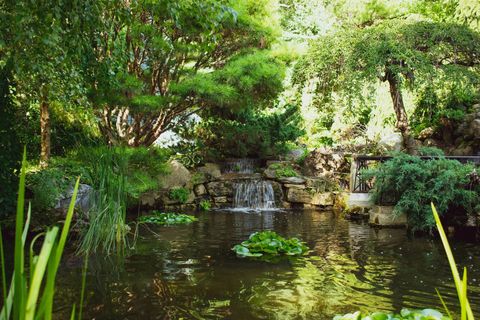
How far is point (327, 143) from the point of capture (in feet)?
50.8

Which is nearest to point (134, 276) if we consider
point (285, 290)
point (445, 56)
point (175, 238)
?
point (285, 290)

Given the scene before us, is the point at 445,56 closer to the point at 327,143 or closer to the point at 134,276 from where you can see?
the point at 327,143

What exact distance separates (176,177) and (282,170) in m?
2.93

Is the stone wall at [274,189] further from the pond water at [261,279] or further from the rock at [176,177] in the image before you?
the pond water at [261,279]

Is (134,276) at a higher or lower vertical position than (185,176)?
lower

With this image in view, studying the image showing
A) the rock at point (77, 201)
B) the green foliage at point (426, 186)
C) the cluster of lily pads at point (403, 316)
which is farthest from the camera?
the green foliage at point (426, 186)

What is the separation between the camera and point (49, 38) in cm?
363

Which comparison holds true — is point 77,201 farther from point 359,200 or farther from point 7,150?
point 359,200

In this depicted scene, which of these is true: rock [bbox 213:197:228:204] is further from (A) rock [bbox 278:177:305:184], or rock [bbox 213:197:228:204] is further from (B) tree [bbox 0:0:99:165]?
(B) tree [bbox 0:0:99:165]

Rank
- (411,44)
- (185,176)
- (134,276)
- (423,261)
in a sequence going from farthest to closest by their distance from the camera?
(185,176), (411,44), (423,261), (134,276)

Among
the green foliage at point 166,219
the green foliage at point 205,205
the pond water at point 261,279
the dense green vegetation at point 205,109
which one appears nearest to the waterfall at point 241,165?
the dense green vegetation at point 205,109

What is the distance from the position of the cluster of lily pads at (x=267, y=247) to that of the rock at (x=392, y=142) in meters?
7.57

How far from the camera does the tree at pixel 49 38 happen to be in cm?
363

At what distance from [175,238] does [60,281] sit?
263cm
